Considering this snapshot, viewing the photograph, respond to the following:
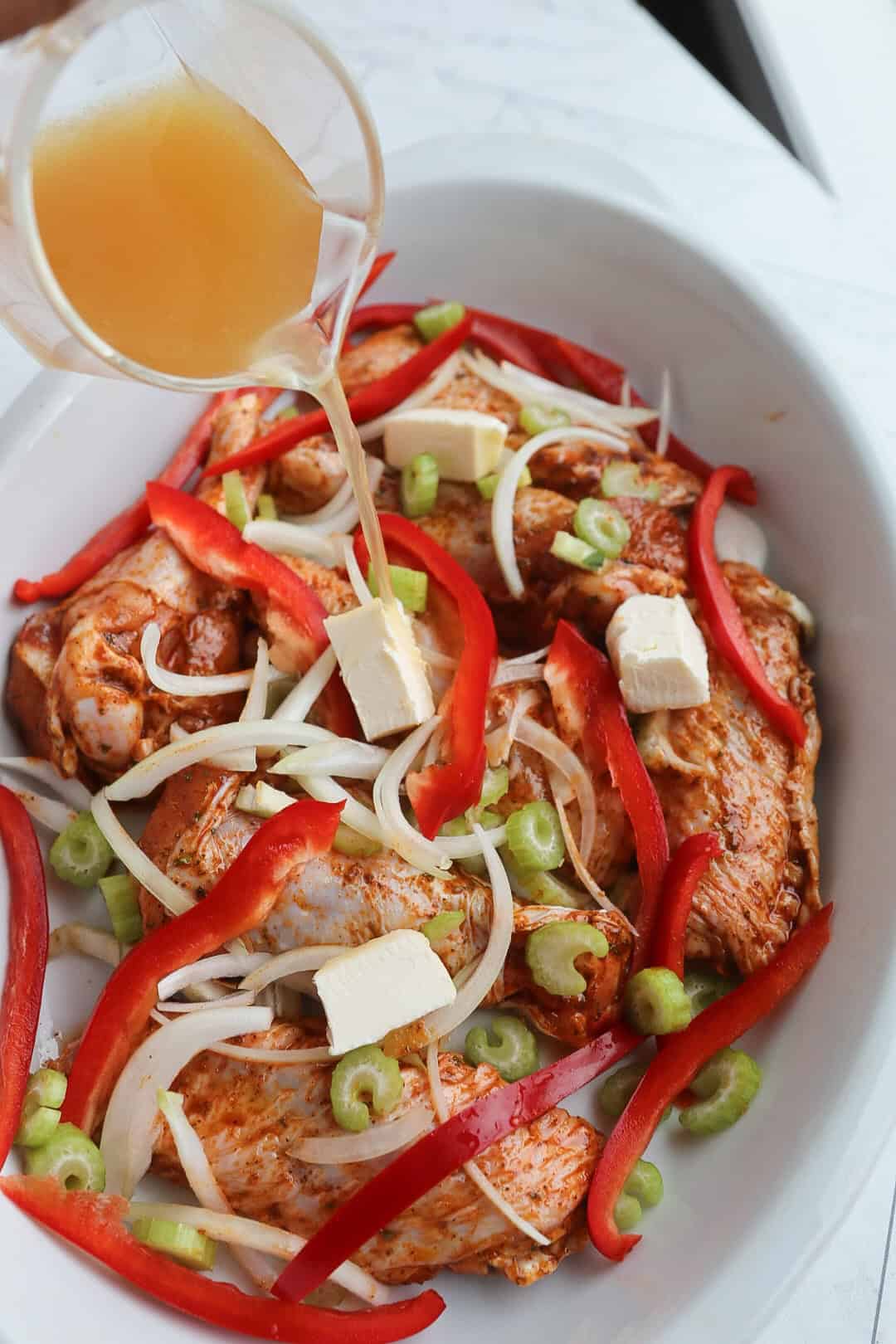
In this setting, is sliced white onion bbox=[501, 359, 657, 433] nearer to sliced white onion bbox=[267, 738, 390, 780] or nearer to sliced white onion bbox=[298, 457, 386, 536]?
sliced white onion bbox=[298, 457, 386, 536]

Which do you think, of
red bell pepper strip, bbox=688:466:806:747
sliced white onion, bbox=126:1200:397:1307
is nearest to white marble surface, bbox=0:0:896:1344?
red bell pepper strip, bbox=688:466:806:747

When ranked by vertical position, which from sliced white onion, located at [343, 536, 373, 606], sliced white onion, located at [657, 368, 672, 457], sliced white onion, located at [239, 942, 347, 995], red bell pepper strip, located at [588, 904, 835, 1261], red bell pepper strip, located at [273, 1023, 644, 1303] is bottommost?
red bell pepper strip, located at [588, 904, 835, 1261]

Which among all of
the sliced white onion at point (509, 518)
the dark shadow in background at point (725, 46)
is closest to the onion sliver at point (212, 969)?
the sliced white onion at point (509, 518)

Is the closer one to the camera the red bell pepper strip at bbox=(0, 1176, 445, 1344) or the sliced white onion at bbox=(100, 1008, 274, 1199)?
the red bell pepper strip at bbox=(0, 1176, 445, 1344)

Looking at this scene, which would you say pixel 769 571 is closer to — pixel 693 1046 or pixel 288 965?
pixel 693 1046

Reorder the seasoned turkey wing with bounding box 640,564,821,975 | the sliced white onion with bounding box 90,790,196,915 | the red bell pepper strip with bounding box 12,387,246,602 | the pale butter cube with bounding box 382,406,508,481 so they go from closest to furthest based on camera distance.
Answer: the sliced white onion with bounding box 90,790,196,915
the seasoned turkey wing with bounding box 640,564,821,975
the red bell pepper strip with bounding box 12,387,246,602
the pale butter cube with bounding box 382,406,508,481

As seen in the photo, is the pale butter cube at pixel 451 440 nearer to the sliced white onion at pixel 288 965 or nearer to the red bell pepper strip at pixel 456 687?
the red bell pepper strip at pixel 456 687
